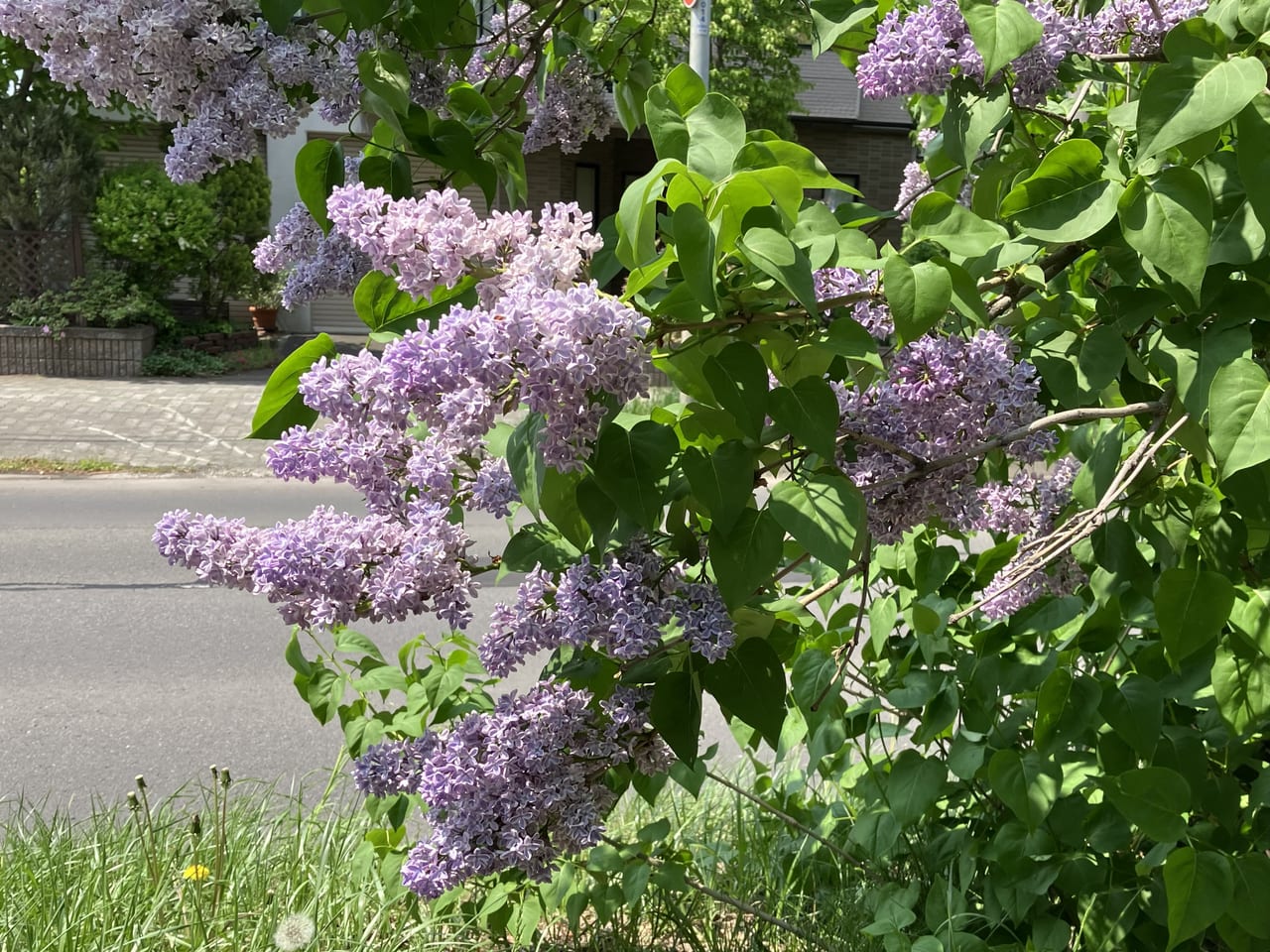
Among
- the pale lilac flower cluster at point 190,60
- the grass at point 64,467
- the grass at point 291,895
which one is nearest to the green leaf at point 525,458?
the pale lilac flower cluster at point 190,60

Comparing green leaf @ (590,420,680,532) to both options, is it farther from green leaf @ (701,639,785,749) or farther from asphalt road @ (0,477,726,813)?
asphalt road @ (0,477,726,813)

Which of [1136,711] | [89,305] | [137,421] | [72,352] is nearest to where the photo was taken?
[1136,711]

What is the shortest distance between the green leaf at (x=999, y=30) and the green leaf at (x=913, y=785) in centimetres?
130

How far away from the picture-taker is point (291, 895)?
2.69 metres

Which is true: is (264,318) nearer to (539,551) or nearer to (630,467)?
(539,551)

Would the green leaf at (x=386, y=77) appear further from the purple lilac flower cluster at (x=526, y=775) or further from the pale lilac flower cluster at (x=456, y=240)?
the purple lilac flower cluster at (x=526, y=775)

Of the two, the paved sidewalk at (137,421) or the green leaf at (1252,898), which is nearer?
the green leaf at (1252,898)

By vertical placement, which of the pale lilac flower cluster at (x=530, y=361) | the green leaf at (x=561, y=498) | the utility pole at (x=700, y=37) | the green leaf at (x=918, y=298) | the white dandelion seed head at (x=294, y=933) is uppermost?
the utility pole at (x=700, y=37)

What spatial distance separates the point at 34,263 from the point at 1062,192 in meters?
15.8

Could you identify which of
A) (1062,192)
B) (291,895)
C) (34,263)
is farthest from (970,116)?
(34,263)

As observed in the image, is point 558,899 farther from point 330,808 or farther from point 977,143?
point 977,143

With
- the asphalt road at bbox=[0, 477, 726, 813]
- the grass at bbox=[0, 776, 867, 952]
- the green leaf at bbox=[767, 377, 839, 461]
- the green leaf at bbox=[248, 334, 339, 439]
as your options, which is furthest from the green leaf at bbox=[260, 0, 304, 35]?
the asphalt road at bbox=[0, 477, 726, 813]

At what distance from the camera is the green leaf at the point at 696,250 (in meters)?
1.12

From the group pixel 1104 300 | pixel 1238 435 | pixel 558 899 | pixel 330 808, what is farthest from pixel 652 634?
pixel 330 808
